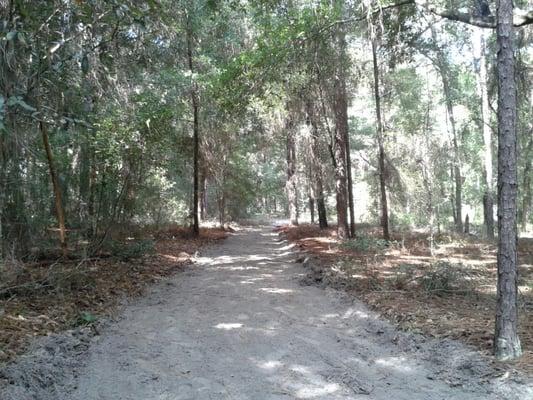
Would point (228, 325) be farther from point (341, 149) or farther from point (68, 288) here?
point (341, 149)

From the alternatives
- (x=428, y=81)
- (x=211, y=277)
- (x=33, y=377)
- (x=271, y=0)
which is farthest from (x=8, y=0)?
(x=428, y=81)

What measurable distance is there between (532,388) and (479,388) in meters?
0.43

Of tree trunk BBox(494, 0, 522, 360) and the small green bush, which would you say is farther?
the small green bush

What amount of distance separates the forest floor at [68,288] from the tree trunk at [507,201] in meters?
4.96

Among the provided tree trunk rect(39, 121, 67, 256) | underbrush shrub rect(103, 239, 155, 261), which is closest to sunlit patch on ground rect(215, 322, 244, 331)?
tree trunk rect(39, 121, 67, 256)

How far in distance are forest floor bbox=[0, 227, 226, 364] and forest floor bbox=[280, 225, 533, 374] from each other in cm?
399

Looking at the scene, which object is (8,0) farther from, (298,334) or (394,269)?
(394,269)

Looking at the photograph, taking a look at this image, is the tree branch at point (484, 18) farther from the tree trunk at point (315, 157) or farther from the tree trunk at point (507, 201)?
the tree trunk at point (315, 157)

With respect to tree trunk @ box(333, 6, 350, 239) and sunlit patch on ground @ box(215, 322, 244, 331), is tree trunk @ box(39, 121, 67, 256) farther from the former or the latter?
tree trunk @ box(333, 6, 350, 239)

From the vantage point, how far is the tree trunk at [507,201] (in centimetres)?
423

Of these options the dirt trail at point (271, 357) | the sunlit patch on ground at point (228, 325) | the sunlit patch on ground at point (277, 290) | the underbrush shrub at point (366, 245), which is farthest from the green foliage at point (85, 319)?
the underbrush shrub at point (366, 245)

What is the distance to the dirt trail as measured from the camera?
3999mm

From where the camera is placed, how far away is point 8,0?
513cm

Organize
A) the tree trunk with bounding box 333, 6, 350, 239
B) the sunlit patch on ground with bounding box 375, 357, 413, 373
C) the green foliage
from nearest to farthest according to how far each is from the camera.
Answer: the sunlit patch on ground with bounding box 375, 357, 413, 373, the green foliage, the tree trunk with bounding box 333, 6, 350, 239
